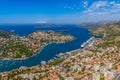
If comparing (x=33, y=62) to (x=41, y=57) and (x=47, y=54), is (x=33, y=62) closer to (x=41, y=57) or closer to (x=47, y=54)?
(x=41, y=57)

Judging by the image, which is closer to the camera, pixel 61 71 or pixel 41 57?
pixel 61 71

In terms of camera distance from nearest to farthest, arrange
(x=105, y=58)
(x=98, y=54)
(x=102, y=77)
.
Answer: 1. (x=102, y=77)
2. (x=105, y=58)
3. (x=98, y=54)

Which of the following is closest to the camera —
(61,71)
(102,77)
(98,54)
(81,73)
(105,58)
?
(102,77)

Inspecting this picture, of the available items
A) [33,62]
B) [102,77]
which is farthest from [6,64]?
[102,77]

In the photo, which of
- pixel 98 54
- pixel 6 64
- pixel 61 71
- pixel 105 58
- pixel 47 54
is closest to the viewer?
pixel 61 71

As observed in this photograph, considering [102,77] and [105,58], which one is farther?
[105,58]

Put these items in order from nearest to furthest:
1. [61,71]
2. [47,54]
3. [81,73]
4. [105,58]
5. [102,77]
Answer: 1. [102,77]
2. [81,73]
3. [61,71]
4. [105,58]
5. [47,54]

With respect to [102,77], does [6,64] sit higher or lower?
lower

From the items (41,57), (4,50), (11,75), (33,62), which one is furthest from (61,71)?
(4,50)

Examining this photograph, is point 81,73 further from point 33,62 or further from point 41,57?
point 41,57
